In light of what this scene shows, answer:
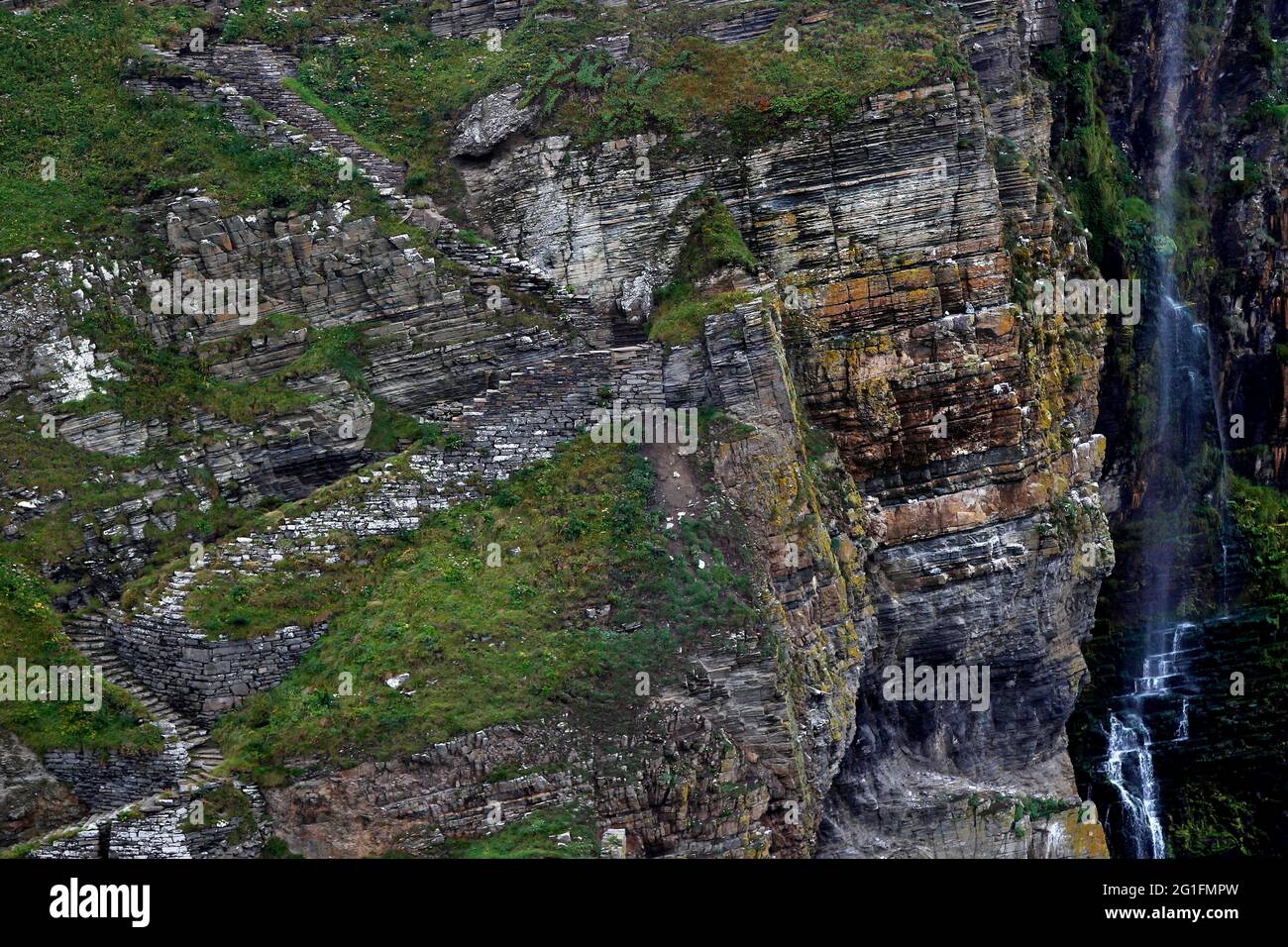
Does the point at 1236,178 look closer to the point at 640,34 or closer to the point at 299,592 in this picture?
the point at 640,34

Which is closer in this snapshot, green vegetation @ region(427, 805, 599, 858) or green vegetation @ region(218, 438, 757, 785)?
green vegetation @ region(427, 805, 599, 858)

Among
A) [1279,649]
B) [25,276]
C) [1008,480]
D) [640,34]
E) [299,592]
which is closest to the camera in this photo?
[299,592]

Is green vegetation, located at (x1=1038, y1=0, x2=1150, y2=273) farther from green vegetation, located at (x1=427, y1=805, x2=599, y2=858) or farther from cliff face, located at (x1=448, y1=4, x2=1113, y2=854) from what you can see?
green vegetation, located at (x1=427, y1=805, x2=599, y2=858)

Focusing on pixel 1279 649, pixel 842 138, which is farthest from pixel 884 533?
pixel 1279 649

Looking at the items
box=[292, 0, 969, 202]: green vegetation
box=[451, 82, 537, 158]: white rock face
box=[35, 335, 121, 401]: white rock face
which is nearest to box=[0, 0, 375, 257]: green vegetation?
box=[35, 335, 121, 401]: white rock face

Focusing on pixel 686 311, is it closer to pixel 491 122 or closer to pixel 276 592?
pixel 491 122
